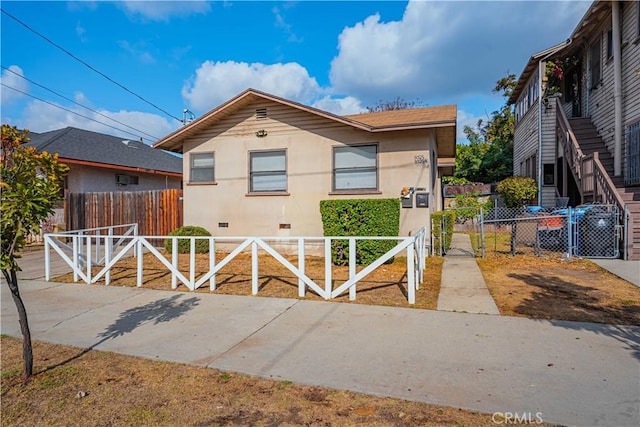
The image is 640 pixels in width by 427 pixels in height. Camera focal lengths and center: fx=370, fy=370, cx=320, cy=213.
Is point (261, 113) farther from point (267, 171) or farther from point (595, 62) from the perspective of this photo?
point (595, 62)

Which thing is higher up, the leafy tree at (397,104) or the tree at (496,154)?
the leafy tree at (397,104)

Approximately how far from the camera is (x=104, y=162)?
55.5 feet

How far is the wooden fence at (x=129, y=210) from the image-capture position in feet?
41.6

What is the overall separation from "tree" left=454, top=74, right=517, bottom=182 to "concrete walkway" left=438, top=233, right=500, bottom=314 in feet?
65.1

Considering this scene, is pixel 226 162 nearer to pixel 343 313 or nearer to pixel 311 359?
pixel 343 313

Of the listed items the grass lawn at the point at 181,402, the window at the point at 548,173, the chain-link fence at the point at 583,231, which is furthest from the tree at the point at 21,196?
the window at the point at 548,173

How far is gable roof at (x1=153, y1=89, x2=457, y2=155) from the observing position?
9.12m

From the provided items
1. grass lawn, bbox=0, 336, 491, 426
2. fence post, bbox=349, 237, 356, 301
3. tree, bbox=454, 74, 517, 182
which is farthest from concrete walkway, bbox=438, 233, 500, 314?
tree, bbox=454, 74, 517, 182

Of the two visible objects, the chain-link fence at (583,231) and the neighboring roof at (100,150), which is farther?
the neighboring roof at (100,150)

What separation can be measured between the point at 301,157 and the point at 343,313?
6220 mm

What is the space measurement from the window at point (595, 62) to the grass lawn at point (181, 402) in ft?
45.5

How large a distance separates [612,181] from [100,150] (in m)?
20.9

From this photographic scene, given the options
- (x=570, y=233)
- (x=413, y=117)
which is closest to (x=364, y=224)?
(x=413, y=117)

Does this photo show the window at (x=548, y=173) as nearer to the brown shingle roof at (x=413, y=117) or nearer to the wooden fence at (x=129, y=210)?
the brown shingle roof at (x=413, y=117)
